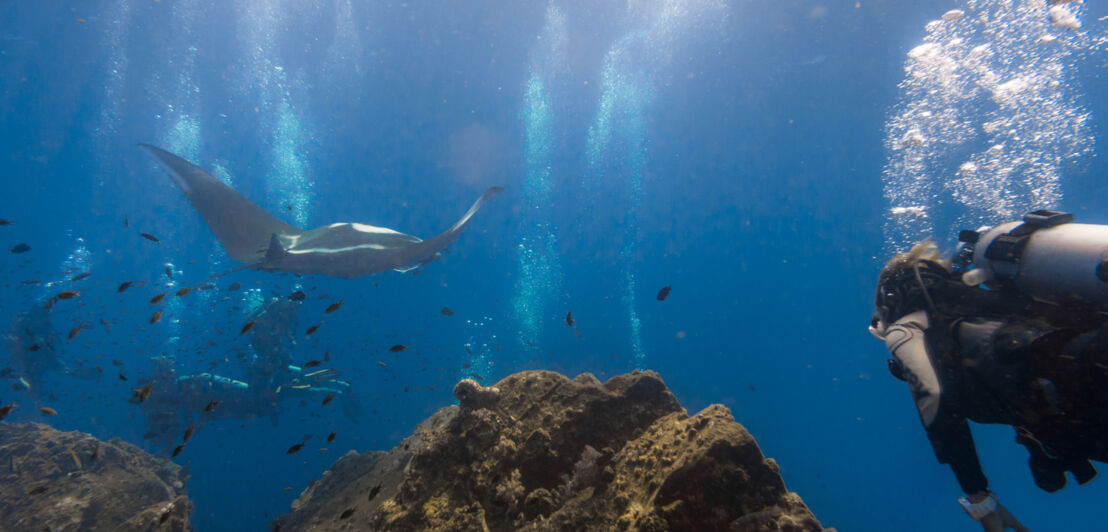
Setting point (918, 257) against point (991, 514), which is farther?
point (918, 257)

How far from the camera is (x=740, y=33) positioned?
865 inches

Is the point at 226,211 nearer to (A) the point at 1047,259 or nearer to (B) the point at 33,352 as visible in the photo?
(A) the point at 1047,259

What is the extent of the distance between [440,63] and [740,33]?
19.7m

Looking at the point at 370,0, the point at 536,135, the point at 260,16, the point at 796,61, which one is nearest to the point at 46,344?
the point at 260,16

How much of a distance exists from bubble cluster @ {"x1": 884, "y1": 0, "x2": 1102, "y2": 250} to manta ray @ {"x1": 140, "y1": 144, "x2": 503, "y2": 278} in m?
18.7

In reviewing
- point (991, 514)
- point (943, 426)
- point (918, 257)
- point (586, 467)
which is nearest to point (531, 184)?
point (918, 257)

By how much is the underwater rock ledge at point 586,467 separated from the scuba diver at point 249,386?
12.1 metres

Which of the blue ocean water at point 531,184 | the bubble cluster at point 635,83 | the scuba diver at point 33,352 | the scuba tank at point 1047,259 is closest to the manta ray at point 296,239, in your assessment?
the blue ocean water at point 531,184

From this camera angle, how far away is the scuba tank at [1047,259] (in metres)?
2.34

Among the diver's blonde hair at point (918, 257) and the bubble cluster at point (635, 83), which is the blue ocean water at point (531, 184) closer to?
the bubble cluster at point (635, 83)

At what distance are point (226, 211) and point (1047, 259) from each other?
496 inches

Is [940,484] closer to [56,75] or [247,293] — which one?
[247,293]

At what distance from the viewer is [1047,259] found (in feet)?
8.38

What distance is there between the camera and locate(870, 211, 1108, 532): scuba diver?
2193 mm
